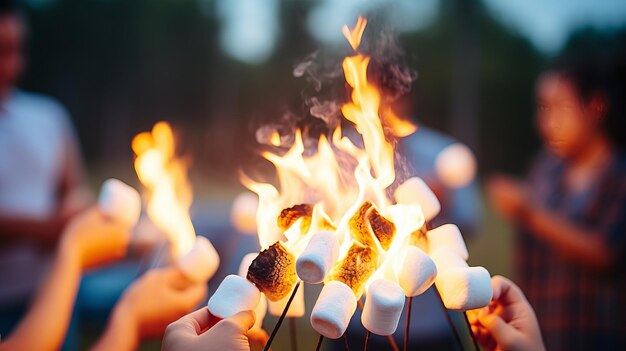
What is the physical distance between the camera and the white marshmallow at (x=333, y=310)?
1201mm

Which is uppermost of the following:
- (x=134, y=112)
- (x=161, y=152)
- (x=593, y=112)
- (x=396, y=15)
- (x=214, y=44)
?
(x=214, y=44)

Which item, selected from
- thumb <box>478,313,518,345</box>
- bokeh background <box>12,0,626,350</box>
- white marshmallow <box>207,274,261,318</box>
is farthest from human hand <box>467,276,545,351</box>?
bokeh background <box>12,0,626,350</box>

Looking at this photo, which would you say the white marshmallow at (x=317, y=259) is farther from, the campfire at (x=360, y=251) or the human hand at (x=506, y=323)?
the human hand at (x=506, y=323)

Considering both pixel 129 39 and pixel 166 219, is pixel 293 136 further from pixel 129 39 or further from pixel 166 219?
pixel 129 39

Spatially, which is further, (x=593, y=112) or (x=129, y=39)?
(x=129, y=39)

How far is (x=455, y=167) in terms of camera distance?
2.66m

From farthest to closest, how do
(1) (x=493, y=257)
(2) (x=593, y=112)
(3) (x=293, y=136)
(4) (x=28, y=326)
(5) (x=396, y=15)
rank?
(1) (x=493, y=257) → (2) (x=593, y=112) → (5) (x=396, y=15) → (3) (x=293, y=136) → (4) (x=28, y=326)

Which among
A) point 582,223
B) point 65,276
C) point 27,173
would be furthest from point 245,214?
point 582,223

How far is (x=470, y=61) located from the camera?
13.3 metres

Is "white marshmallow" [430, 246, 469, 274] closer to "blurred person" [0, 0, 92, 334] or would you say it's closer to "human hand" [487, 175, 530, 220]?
"human hand" [487, 175, 530, 220]

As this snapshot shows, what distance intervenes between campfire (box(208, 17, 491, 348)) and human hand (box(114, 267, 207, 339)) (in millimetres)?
259

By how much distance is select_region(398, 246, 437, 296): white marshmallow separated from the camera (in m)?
1.26

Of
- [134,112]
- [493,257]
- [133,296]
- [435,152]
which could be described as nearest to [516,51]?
[493,257]

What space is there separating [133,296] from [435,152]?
6.19 feet
